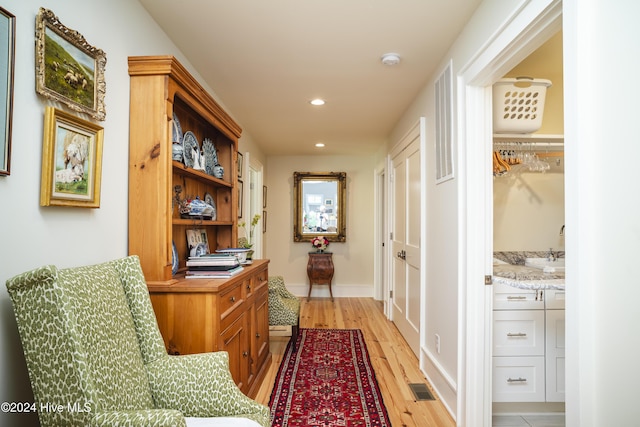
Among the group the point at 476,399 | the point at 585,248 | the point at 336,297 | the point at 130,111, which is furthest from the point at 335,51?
the point at 336,297

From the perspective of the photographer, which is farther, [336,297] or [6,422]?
[336,297]

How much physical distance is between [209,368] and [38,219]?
0.84 metres

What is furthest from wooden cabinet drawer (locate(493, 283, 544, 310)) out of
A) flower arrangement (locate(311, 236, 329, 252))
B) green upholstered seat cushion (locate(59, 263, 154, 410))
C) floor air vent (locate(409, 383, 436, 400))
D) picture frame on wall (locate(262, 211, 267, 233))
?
picture frame on wall (locate(262, 211, 267, 233))

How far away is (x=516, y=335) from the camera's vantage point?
226cm

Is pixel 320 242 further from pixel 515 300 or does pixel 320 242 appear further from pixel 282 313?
pixel 515 300

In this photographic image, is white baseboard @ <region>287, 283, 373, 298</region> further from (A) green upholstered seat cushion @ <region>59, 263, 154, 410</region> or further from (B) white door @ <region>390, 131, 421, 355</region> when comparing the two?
(A) green upholstered seat cushion @ <region>59, 263, 154, 410</region>

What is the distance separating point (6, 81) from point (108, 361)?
936 mm

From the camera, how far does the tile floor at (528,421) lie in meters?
2.20

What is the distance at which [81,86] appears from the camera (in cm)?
146

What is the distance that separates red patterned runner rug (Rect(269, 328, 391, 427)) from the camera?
2.20 metres

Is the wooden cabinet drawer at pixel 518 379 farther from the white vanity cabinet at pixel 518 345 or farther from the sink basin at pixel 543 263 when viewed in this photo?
the sink basin at pixel 543 263

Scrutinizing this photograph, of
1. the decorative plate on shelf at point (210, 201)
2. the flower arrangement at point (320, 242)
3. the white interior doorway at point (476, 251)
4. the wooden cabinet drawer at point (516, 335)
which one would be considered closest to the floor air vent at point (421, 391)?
the white interior doorway at point (476, 251)

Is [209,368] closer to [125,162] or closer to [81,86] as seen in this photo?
[125,162]

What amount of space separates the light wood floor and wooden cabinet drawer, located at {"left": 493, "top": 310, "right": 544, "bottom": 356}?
1.87ft
